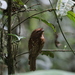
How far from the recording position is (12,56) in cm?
138

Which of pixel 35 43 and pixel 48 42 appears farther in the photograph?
pixel 48 42

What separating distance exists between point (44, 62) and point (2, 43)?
6.10 ft

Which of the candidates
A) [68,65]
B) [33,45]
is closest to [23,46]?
[68,65]

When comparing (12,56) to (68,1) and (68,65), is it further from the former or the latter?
(68,65)

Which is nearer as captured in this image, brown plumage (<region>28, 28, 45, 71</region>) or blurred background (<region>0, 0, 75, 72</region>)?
brown plumage (<region>28, 28, 45, 71</region>)

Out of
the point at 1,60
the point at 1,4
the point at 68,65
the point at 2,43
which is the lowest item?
the point at 68,65

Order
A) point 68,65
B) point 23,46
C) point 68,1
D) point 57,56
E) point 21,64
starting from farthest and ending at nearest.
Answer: point 68,65, point 57,56, point 23,46, point 21,64, point 68,1

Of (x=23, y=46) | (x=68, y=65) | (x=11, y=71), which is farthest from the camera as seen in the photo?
(x=68, y=65)

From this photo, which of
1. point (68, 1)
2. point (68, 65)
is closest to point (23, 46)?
point (68, 65)

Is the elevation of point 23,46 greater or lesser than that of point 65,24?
lesser

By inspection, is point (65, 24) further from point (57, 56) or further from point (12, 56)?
point (12, 56)

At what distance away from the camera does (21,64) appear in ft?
10.5

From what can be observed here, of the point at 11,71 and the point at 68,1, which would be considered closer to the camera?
the point at 68,1

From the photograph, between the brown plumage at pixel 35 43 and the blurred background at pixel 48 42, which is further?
the blurred background at pixel 48 42
